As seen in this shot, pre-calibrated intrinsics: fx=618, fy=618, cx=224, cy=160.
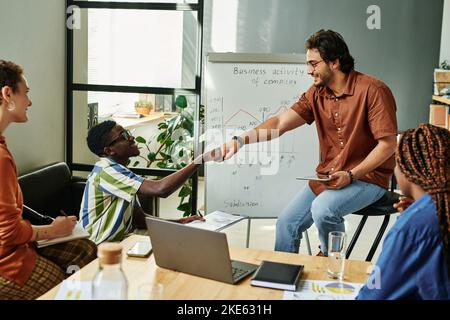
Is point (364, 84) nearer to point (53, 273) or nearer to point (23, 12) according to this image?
point (53, 273)

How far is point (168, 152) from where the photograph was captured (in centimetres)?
408

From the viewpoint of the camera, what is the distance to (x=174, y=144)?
4.08 meters

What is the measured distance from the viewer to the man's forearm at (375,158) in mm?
2732

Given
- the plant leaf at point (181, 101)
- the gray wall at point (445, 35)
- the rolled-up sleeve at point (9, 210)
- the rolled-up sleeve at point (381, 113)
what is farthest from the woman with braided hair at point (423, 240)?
the gray wall at point (445, 35)

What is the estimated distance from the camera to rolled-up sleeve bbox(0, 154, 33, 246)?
84.5 inches

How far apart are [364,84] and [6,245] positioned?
167 centimetres

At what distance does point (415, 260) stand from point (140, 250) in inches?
37.0

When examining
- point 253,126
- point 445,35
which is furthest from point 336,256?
point 445,35

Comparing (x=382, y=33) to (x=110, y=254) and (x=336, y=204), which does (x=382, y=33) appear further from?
(x=110, y=254)

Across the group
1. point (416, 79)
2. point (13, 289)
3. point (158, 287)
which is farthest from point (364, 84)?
point (416, 79)

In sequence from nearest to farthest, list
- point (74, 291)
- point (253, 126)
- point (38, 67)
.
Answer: point (74, 291) < point (38, 67) < point (253, 126)

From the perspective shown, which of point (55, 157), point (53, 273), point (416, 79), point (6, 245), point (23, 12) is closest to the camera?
point (6, 245)

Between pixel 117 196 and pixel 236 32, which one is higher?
pixel 236 32

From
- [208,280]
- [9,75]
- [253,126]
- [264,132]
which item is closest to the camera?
[208,280]
